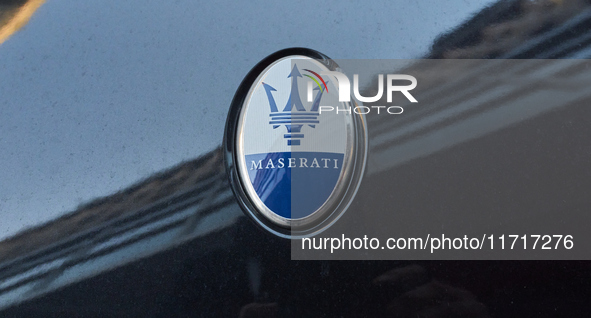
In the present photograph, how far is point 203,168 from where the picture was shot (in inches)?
38.8

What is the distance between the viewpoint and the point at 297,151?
36.9 inches

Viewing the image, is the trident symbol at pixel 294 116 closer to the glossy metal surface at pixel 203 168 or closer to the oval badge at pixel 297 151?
the oval badge at pixel 297 151

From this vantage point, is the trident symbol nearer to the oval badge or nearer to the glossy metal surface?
the oval badge

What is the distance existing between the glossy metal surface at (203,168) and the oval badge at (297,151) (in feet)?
0.11

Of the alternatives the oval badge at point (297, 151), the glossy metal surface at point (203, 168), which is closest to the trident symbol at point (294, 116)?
the oval badge at point (297, 151)

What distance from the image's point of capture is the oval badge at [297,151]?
941 millimetres

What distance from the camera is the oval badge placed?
0.94 metres

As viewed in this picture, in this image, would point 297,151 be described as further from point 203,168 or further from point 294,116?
point 203,168

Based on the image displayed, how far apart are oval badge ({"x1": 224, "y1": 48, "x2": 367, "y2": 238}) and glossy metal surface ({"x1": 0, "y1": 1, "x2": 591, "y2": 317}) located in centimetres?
3

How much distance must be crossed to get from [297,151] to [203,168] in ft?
0.64

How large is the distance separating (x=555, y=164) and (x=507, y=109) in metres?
0.14

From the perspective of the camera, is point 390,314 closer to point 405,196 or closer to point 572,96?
point 405,196

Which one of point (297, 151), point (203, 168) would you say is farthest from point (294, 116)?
point (203, 168)

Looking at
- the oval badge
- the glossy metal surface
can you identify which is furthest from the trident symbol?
the glossy metal surface
